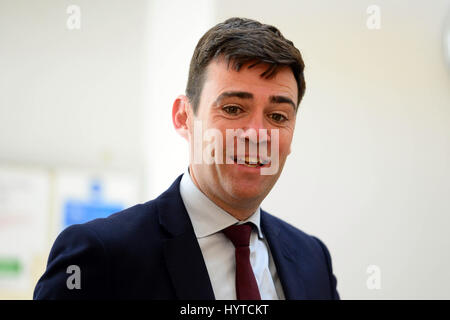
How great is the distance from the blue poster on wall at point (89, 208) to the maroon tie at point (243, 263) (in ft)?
6.95

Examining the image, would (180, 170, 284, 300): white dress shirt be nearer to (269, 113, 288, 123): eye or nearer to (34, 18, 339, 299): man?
(34, 18, 339, 299): man

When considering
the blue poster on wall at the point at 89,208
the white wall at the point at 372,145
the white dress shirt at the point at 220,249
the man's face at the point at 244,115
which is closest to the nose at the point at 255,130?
the man's face at the point at 244,115

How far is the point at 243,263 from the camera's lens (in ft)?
3.32

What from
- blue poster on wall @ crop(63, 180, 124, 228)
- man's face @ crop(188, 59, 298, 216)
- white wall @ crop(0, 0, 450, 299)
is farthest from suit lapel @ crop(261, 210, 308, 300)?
blue poster on wall @ crop(63, 180, 124, 228)

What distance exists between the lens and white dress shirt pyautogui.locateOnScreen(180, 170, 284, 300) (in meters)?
1.01

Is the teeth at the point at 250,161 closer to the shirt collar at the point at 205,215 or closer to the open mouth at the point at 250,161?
the open mouth at the point at 250,161

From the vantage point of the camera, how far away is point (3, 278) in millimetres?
2844

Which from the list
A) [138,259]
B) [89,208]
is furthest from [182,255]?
[89,208]

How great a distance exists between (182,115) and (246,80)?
0.19 m

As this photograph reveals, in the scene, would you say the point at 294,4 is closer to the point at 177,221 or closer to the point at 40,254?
the point at 177,221

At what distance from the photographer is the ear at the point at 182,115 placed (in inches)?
43.0

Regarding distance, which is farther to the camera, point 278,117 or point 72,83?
point 72,83

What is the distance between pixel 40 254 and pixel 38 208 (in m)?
0.25

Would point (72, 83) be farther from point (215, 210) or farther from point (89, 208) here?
point (215, 210)
